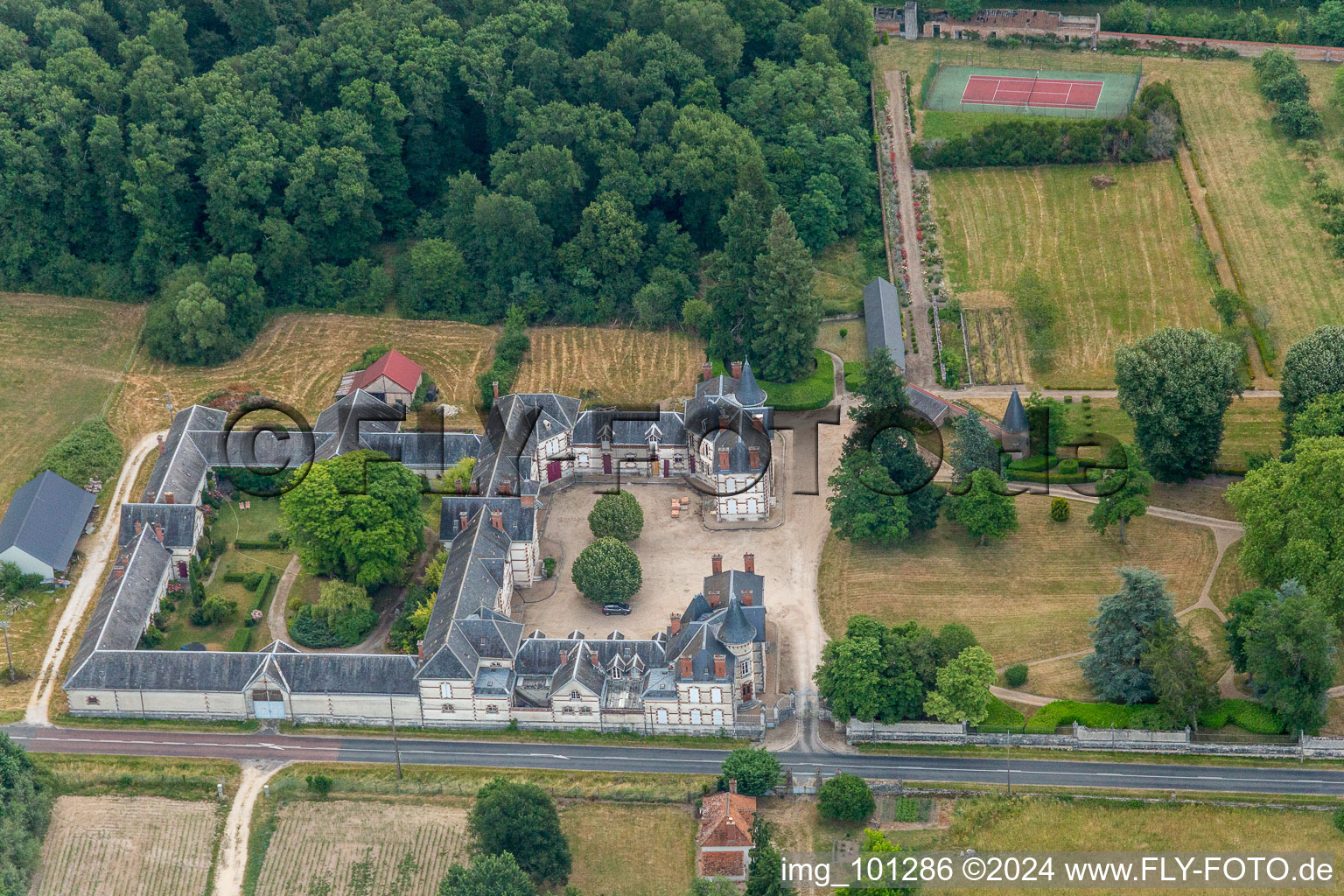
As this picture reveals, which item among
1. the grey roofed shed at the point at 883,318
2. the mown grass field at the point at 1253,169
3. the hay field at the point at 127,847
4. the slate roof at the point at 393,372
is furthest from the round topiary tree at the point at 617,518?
the mown grass field at the point at 1253,169

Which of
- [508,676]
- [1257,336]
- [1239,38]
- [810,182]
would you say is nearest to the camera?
[508,676]

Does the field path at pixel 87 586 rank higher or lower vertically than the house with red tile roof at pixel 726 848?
higher

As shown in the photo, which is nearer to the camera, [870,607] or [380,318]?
[870,607]

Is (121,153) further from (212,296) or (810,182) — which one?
(810,182)

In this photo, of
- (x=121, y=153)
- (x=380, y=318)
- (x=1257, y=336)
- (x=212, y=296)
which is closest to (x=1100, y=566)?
(x=1257, y=336)

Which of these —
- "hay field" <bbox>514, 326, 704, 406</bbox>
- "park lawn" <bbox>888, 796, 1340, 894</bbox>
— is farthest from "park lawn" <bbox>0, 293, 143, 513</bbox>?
"park lawn" <bbox>888, 796, 1340, 894</bbox>

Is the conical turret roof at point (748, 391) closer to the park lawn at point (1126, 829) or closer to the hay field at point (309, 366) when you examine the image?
the hay field at point (309, 366)
